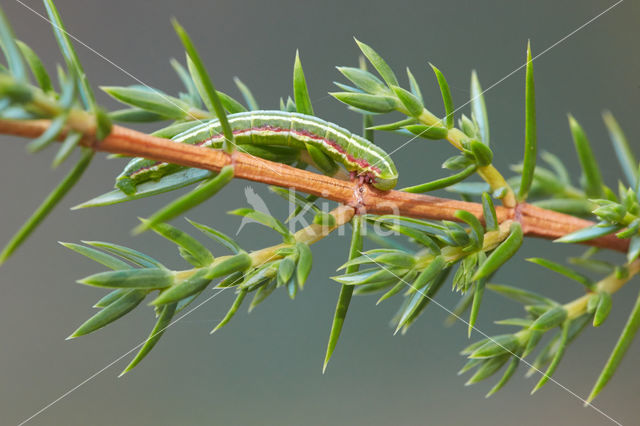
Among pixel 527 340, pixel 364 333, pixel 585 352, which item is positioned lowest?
Answer: pixel 585 352

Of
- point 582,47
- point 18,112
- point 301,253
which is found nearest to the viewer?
point 18,112

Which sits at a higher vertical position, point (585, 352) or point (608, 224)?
point (608, 224)

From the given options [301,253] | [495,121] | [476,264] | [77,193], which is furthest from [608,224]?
[77,193]

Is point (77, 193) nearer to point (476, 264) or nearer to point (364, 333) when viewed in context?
point (364, 333)
